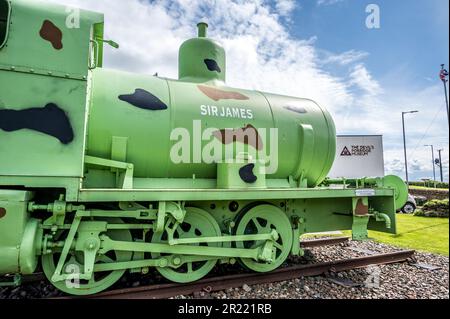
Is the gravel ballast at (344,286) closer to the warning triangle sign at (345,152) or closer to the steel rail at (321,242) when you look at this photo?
the steel rail at (321,242)

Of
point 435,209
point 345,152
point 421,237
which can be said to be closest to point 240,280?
point 345,152

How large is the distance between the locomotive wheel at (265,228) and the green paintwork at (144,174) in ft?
Result: 0.06

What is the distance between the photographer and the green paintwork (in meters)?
3.08

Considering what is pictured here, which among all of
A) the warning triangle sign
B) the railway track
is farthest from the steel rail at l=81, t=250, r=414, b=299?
the warning triangle sign

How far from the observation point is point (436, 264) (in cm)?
588

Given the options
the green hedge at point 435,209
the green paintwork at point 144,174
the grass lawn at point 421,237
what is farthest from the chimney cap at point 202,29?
the green hedge at point 435,209

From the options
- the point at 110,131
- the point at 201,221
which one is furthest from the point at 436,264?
the point at 110,131

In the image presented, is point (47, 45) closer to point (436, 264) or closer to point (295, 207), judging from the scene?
point (295, 207)

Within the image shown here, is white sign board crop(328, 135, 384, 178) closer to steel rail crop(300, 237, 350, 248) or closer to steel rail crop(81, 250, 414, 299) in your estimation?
steel rail crop(300, 237, 350, 248)

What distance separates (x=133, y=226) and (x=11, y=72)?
2.30 metres

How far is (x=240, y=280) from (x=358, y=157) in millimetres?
4425

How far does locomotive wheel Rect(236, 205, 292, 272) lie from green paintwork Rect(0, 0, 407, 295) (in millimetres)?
20
